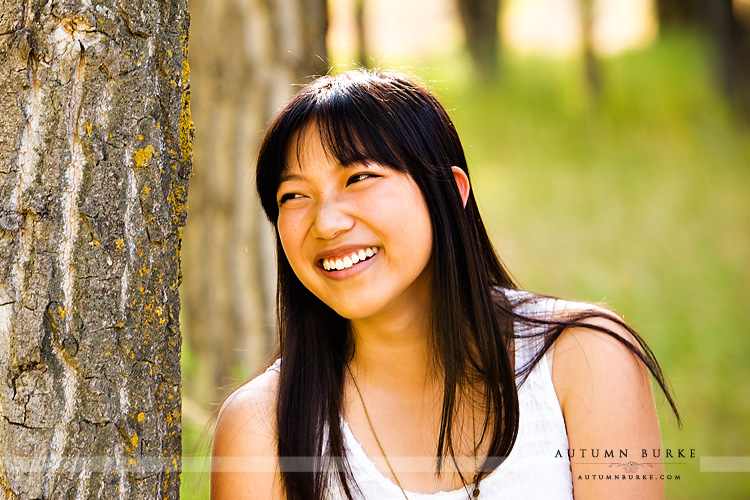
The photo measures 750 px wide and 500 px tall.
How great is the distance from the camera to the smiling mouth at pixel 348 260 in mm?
1806

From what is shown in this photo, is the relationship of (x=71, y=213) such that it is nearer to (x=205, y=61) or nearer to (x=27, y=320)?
(x=27, y=320)

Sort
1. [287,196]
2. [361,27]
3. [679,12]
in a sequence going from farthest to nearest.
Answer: [679,12], [361,27], [287,196]

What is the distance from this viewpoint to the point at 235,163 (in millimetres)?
3936

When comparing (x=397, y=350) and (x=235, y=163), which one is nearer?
(x=397, y=350)

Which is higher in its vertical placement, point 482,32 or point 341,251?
point 482,32

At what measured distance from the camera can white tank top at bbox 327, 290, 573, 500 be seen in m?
1.89

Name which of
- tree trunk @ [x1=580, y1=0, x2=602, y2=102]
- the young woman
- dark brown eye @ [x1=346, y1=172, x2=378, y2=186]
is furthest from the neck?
tree trunk @ [x1=580, y1=0, x2=602, y2=102]

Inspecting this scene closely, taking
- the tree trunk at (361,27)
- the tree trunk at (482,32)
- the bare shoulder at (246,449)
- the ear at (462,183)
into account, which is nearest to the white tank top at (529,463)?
the bare shoulder at (246,449)

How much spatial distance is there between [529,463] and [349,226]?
0.72m

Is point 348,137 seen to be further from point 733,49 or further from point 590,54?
point 733,49

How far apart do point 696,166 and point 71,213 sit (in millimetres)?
6646

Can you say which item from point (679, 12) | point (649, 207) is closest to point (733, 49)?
point (679, 12)

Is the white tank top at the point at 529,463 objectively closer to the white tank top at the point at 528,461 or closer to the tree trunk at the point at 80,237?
the white tank top at the point at 528,461

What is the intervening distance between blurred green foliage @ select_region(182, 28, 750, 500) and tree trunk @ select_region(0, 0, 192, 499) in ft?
6.93
